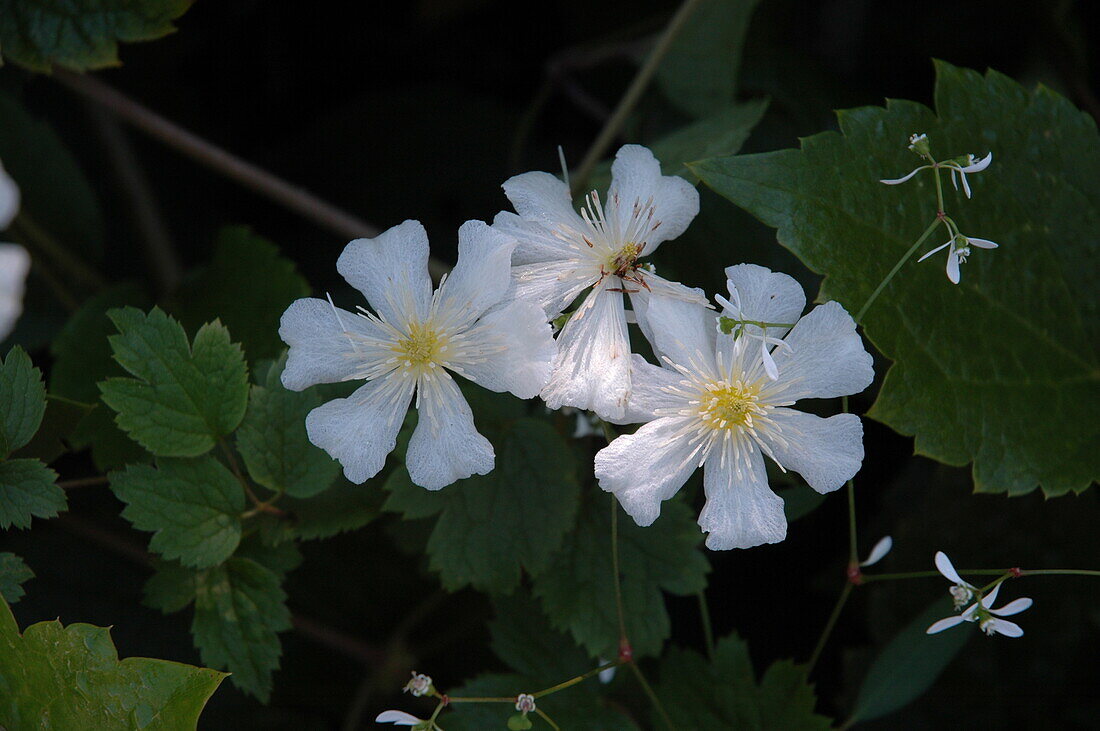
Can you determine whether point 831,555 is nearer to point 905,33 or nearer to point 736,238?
point 736,238

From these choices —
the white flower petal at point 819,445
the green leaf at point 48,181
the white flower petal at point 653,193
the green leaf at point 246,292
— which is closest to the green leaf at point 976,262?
the white flower petal at point 653,193

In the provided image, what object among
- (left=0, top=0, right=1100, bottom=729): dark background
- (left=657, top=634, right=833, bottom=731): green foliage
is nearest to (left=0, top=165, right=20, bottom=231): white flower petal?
(left=0, top=0, right=1100, bottom=729): dark background

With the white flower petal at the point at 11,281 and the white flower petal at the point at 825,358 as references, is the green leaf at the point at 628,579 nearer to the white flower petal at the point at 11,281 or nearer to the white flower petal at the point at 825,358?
the white flower petal at the point at 825,358

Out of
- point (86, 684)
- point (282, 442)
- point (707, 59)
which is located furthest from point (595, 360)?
point (707, 59)

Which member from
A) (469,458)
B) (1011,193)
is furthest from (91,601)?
(1011,193)

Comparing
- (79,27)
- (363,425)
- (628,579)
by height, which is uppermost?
(79,27)

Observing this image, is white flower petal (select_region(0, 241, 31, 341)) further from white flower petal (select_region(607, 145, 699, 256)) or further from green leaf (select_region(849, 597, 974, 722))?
green leaf (select_region(849, 597, 974, 722))

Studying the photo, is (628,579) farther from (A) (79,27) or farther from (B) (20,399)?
(A) (79,27)
